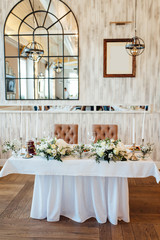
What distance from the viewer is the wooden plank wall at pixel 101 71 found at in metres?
4.53

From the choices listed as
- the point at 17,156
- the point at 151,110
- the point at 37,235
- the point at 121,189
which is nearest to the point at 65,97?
the point at 151,110

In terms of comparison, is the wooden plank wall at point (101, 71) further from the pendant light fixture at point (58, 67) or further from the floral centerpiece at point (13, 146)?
the floral centerpiece at point (13, 146)

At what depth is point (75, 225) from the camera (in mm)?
2766

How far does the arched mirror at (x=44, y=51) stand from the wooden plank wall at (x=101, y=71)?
128 mm

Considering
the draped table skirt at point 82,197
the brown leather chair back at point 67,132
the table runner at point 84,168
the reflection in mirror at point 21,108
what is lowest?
the draped table skirt at point 82,197

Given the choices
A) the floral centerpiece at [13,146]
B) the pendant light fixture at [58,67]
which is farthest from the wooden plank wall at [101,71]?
the floral centerpiece at [13,146]

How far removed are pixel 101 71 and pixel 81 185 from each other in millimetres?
2573

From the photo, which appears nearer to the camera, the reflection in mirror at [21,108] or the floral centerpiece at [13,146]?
the floral centerpiece at [13,146]

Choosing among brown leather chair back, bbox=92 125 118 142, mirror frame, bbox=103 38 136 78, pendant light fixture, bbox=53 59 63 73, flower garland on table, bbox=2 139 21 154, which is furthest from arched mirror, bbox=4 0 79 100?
flower garland on table, bbox=2 139 21 154

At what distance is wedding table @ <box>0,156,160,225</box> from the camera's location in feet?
8.74

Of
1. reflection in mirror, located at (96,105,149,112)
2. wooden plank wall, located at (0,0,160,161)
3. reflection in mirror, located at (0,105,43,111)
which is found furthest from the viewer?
reflection in mirror, located at (0,105,43,111)

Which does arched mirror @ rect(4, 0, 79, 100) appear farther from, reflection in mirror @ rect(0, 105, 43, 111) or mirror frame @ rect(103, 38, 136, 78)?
mirror frame @ rect(103, 38, 136, 78)

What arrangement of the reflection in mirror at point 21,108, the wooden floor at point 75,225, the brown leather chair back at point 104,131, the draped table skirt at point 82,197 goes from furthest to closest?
the reflection in mirror at point 21,108
the brown leather chair back at point 104,131
the draped table skirt at point 82,197
the wooden floor at point 75,225

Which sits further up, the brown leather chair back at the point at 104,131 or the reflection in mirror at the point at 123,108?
the reflection in mirror at the point at 123,108
